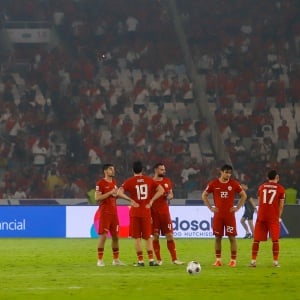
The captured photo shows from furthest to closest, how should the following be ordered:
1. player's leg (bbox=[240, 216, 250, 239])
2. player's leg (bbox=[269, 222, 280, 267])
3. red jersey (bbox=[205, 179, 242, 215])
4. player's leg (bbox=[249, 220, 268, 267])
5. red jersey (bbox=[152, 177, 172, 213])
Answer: player's leg (bbox=[240, 216, 250, 239]) < red jersey (bbox=[152, 177, 172, 213]) < red jersey (bbox=[205, 179, 242, 215]) < player's leg (bbox=[249, 220, 268, 267]) < player's leg (bbox=[269, 222, 280, 267])

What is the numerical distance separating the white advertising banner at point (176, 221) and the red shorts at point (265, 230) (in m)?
12.3

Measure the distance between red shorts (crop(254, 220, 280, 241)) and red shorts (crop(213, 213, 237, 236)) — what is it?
42 centimetres

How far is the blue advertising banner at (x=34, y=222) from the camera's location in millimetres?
30625

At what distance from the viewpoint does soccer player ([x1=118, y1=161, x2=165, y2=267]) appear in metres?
17.8

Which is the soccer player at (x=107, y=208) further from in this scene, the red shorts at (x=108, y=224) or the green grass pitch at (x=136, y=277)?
the green grass pitch at (x=136, y=277)

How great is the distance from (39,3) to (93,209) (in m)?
12.8

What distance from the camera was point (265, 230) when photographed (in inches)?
698

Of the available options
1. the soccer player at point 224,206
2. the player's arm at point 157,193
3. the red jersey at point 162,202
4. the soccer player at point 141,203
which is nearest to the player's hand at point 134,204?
the soccer player at point 141,203

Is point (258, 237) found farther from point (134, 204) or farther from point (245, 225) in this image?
point (245, 225)

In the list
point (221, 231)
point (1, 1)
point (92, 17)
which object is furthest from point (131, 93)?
point (221, 231)

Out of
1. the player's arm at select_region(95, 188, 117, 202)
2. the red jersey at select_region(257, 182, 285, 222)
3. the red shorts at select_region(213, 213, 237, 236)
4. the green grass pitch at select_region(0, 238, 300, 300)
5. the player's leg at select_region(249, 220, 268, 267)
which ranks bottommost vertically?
the green grass pitch at select_region(0, 238, 300, 300)

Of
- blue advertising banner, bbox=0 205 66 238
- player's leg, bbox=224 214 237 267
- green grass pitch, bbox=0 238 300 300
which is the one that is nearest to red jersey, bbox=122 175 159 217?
green grass pitch, bbox=0 238 300 300

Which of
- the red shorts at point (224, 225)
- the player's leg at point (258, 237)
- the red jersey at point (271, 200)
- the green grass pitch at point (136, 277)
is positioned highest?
the red jersey at point (271, 200)

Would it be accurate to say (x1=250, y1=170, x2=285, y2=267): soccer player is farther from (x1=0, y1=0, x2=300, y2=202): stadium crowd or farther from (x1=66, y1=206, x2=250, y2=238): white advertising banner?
(x1=0, y1=0, x2=300, y2=202): stadium crowd
